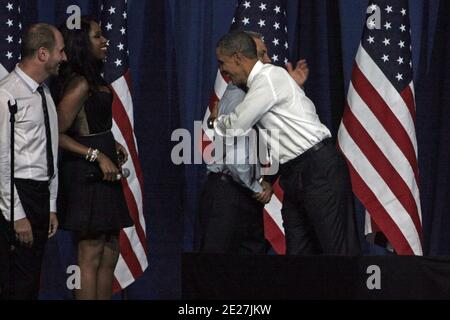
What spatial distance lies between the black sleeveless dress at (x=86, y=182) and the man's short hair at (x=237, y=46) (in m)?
0.62

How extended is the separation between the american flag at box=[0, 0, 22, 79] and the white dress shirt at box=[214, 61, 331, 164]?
191 cm

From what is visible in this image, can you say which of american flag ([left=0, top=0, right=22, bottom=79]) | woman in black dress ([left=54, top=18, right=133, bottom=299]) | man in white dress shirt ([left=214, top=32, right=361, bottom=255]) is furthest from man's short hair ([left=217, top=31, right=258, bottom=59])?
american flag ([left=0, top=0, right=22, bottom=79])

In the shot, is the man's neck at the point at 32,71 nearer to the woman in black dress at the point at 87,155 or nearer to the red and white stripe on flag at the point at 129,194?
the woman in black dress at the point at 87,155

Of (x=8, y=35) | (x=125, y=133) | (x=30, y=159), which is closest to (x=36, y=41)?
(x=30, y=159)

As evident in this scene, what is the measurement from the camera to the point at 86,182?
4598mm

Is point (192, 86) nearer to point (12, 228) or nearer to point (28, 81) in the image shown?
point (28, 81)

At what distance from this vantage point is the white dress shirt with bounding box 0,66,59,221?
3.98m

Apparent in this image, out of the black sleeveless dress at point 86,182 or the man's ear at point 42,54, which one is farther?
the black sleeveless dress at point 86,182

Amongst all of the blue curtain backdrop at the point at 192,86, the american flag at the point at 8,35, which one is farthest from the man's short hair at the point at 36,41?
the blue curtain backdrop at the point at 192,86

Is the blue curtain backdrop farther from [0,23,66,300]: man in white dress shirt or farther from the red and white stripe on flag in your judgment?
[0,23,66,300]: man in white dress shirt

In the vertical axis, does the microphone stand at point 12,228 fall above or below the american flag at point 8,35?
below

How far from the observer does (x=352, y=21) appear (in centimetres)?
611

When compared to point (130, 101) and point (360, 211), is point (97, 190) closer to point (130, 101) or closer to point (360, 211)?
point (130, 101)

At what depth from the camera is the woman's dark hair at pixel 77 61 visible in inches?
178
